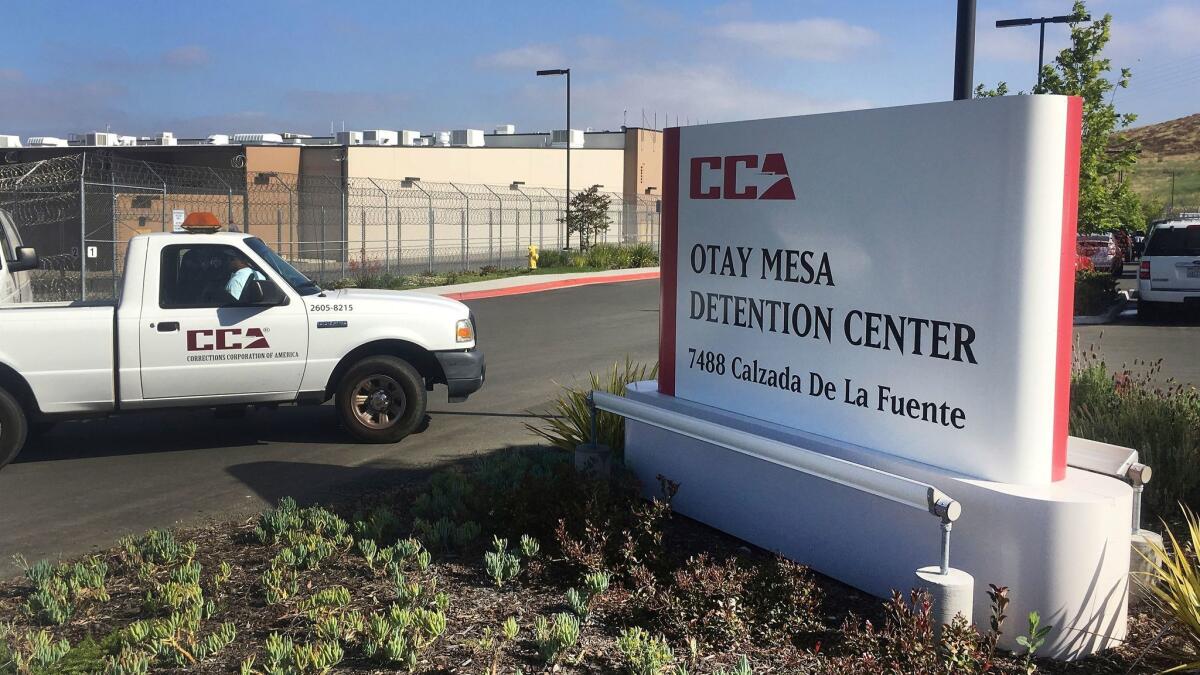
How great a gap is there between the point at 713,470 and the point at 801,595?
5.25 feet

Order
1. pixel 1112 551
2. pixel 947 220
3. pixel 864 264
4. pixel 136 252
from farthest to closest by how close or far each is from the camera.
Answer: pixel 136 252 < pixel 864 264 < pixel 947 220 < pixel 1112 551

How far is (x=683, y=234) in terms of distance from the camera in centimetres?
677

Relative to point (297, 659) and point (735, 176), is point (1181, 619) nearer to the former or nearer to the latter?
point (735, 176)

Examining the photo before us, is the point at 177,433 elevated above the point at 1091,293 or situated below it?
below

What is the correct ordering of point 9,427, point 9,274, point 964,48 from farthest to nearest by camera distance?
point 9,274 → point 9,427 → point 964,48

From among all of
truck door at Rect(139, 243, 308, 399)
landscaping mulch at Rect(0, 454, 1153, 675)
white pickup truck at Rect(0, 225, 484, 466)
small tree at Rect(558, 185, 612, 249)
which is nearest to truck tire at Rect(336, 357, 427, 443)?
white pickup truck at Rect(0, 225, 484, 466)

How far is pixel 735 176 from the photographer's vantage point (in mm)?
6355

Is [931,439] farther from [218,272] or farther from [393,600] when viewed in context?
[218,272]

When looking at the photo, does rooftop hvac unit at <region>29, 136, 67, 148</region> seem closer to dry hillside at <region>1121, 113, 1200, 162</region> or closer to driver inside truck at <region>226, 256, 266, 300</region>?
driver inside truck at <region>226, 256, 266, 300</region>

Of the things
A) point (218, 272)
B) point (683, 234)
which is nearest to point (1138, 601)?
point (683, 234)

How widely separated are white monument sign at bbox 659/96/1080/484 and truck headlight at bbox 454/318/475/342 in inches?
142

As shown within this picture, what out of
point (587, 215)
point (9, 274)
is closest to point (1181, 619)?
point (9, 274)

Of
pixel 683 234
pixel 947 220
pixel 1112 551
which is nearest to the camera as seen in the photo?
pixel 1112 551

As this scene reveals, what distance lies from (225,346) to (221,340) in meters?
0.06
